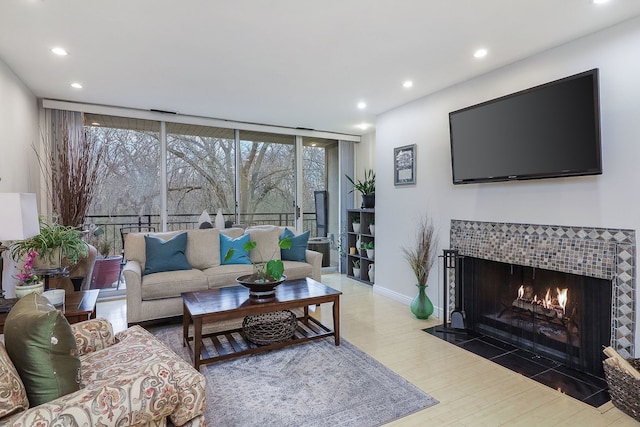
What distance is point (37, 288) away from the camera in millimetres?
2152

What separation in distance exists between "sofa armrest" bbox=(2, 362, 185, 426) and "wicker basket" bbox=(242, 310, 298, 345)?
1544 mm

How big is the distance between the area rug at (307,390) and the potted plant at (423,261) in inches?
43.7

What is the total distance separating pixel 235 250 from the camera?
13.2 feet

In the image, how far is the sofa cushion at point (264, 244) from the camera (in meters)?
4.24

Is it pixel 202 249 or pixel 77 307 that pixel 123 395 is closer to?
pixel 77 307

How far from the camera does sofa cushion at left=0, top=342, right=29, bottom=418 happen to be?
3.62ft

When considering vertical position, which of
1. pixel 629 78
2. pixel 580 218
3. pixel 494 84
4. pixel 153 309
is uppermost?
pixel 494 84

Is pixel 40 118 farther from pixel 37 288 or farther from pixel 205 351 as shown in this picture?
pixel 205 351

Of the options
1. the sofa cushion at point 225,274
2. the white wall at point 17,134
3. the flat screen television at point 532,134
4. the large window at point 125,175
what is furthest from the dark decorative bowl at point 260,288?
the large window at point 125,175

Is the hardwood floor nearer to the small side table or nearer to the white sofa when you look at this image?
the white sofa

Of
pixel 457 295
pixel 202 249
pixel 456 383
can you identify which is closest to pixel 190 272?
pixel 202 249

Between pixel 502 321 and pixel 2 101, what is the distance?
15.8 ft

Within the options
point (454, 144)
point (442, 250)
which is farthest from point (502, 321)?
point (454, 144)

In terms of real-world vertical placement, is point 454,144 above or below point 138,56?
below
